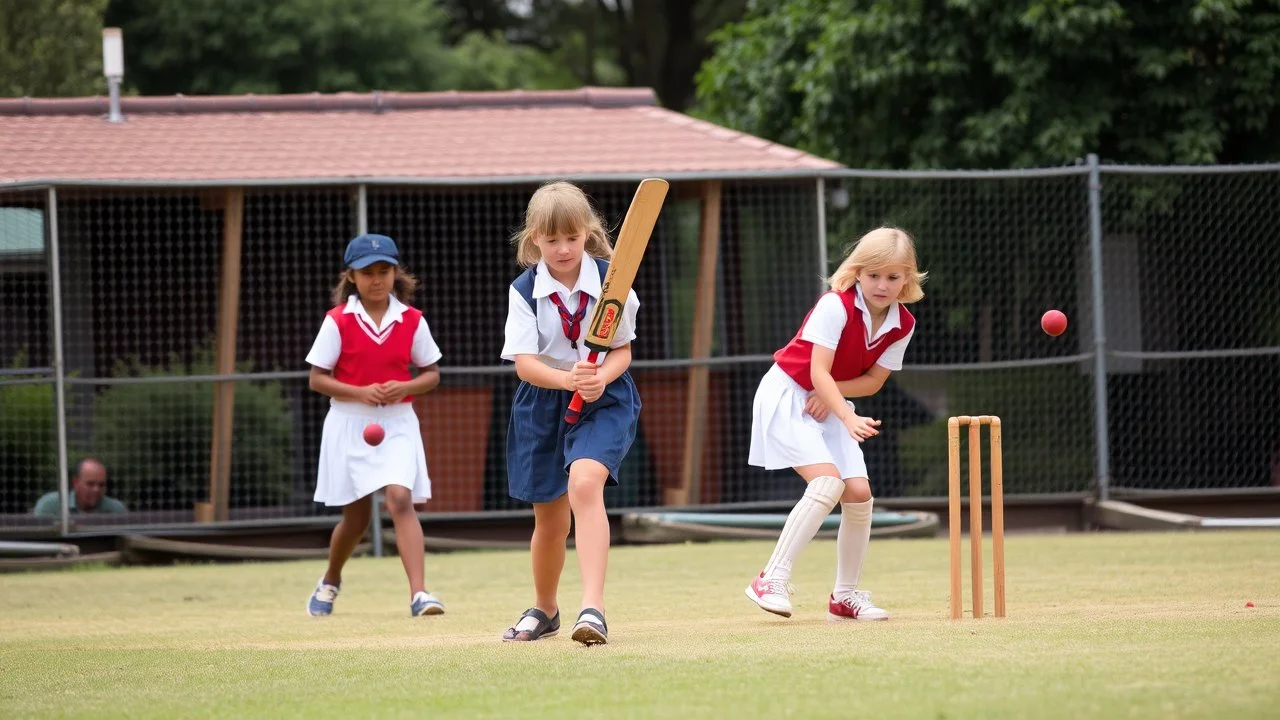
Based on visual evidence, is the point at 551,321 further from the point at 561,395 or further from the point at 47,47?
the point at 47,47

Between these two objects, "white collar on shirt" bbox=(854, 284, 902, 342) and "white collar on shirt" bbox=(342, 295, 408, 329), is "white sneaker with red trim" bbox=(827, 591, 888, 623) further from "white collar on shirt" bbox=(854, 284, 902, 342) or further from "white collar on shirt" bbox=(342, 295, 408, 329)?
"white collar on shirt" bbox=(342, 295, 408, 329)

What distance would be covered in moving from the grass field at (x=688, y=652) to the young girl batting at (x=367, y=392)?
0.52 metres

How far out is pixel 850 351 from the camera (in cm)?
677

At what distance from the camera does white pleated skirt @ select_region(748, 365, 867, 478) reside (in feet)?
21.9

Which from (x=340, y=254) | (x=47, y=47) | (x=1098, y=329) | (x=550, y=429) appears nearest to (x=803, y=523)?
(x=550, y=429)

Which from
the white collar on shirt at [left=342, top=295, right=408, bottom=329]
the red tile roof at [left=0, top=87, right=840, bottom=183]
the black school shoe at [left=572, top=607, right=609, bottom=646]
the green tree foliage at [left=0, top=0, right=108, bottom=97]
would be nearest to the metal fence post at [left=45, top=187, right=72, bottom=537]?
the red tile roof at [left=0, top=87, right=840, bottom=183]

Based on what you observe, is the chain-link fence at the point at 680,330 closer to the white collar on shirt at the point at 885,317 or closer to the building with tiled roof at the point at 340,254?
the building with tiled roof at the point at 340,254

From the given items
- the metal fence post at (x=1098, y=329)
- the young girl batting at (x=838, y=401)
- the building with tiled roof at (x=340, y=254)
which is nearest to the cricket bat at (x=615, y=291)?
the young girl batting at (x=838, y=401)

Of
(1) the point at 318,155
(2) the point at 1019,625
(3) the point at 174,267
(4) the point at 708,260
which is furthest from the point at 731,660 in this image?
(3) the point at 174,267

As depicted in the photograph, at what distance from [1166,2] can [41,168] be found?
10.2m

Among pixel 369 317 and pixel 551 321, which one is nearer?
pixel 551 321

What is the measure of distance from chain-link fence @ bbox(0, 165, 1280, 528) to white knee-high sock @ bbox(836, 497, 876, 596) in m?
5.46

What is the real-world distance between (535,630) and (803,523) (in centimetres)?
113

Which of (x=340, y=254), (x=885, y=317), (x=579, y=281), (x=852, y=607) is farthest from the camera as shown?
(x=340, y=254)
